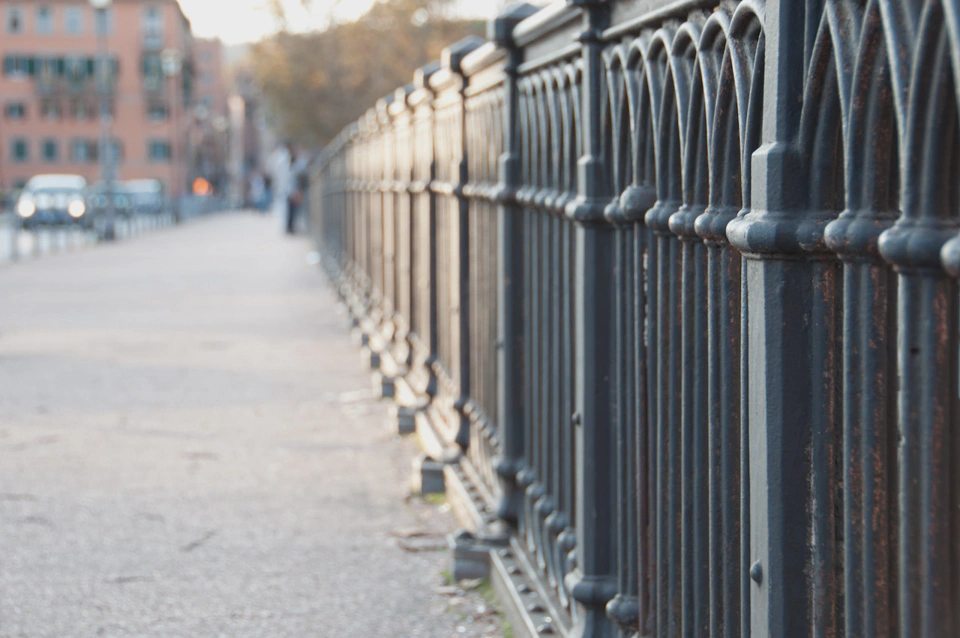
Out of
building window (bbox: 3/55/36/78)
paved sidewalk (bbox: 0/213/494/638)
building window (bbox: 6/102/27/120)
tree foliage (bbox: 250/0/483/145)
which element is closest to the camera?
paved sidewalk (bbox: 0/213/494/638)

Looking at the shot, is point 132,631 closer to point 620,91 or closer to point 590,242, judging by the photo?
point 590,242

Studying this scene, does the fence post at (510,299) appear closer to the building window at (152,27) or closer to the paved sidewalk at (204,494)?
the paved sidewalk at (204,494)

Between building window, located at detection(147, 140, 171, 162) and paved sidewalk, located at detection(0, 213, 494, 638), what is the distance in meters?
93.0

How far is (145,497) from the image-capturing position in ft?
19.2

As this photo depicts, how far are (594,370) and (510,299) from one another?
1251mm

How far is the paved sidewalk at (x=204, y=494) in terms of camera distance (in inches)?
169

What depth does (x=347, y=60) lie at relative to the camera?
1874 inches

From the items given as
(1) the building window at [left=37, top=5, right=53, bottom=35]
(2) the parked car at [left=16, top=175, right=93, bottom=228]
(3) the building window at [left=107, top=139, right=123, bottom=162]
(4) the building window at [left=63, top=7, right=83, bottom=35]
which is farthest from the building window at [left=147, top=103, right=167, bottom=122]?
(2) the parked car at [left=16, top=175, right=93, bottom=228]

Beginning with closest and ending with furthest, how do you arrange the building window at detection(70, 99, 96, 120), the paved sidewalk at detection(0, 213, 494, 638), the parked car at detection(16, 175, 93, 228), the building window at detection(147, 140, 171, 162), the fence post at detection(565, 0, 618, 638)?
the fence post at detection(565, 0, 618, 638) < the paved sidewalk at detection(0, 213, 494, 638) < the parked car at detection(16, 175, 93, 228) < the building window at detection(147, 140, 171, 162) < the building window at detection(70, 99, 96, 120)

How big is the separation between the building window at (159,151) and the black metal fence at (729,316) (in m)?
102

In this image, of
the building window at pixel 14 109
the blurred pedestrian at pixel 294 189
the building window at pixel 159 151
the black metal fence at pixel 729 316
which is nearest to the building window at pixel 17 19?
the building window at pixel 14 109

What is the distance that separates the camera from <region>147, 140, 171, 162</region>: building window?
104m

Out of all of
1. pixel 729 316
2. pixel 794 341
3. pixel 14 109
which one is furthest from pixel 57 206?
pixel 14 109

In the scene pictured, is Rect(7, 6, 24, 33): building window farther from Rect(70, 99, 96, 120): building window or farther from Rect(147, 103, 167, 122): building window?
Rect(147, 103, 167, 122): building window
